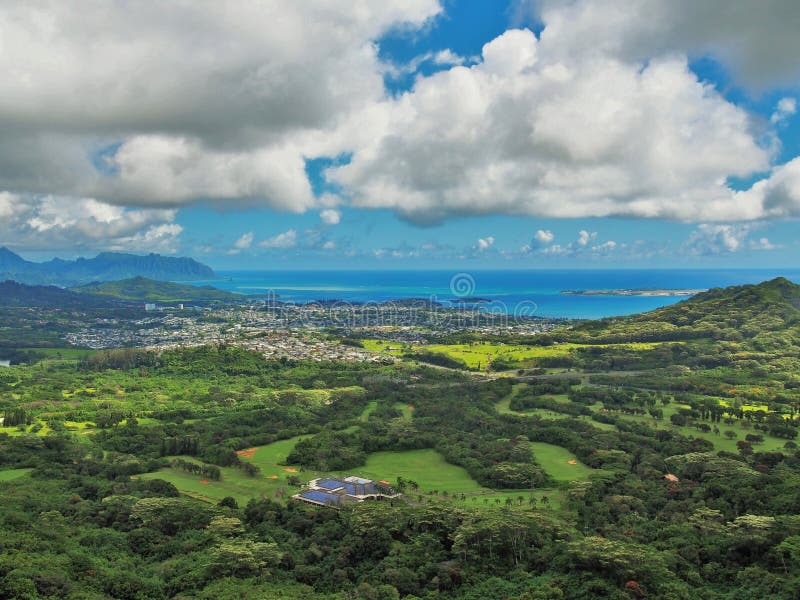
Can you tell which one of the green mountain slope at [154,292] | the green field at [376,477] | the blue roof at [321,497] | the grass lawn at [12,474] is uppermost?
the green mountain slope at [154,292]

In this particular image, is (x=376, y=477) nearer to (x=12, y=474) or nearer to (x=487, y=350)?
(x=12, y=474)

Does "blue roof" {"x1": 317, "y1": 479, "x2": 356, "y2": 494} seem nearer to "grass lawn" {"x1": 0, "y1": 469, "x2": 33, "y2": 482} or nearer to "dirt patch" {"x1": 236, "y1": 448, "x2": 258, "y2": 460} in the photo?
"dirt patch" {"x1": 236, "y1": 448, "x2": 258, "y2": 460}

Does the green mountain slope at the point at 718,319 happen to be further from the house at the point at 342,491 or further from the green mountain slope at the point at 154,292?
the green mountain slope at the point at 154,292

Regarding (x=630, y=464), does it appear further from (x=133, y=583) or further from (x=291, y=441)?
(x=133, y=583)

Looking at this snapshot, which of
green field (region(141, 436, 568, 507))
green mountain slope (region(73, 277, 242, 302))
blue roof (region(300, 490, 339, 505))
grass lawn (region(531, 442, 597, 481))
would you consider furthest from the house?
green mountain slope (region(73, 277, 242, 302))

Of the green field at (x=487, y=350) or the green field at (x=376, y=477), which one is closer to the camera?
the green field at (x=376, y=477)

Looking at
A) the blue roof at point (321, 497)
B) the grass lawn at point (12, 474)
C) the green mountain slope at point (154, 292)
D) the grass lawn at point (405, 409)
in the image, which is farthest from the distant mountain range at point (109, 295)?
the blue roof at point (321, 497)

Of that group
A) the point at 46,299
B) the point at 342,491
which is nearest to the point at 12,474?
the point at 342,491

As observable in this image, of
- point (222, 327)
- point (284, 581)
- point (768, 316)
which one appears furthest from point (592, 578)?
point (222, 327)
